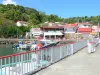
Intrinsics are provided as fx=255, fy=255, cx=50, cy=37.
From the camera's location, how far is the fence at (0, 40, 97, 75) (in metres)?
10.1

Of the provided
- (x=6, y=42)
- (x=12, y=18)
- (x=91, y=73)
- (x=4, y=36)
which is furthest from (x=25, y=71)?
(x=12, y=18)

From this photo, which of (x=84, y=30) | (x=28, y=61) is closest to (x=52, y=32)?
(x=84, y=30)

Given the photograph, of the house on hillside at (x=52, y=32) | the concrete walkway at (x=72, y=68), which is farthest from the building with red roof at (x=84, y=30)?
the concrete walkway at (x=72, y=68)

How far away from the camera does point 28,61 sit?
40.9 feet

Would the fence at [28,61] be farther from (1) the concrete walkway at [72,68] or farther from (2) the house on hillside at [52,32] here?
(2) the house on hillside at [52,32]

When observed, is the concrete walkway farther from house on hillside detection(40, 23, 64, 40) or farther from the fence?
house on hillside detection(40, 23, 64, 40)

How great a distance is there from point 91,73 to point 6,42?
10035cm

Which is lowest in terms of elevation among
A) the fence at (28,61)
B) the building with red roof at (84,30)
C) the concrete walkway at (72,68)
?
the concrete walkway at (72,68)

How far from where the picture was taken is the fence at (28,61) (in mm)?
10073

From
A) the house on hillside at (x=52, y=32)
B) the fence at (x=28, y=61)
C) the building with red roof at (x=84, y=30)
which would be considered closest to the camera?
the fence at (x=28, y=61)

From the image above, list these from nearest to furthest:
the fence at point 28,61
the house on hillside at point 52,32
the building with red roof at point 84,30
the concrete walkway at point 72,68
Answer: the fence at point 28,61
the concrete walkway at point 72,68
the house on hillside at point 52,32
the building with red roof at point 84,30

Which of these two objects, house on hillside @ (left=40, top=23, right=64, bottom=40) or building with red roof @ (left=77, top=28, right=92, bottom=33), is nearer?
house on hillside @ (left=40, top=23, right=64, bottom=40)

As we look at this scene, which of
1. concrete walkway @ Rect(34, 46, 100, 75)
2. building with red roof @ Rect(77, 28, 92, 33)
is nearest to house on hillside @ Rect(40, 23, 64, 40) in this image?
building with red roof @ Rect(77, 28, 92, 33)

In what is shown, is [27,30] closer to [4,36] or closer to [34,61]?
[4,36]
